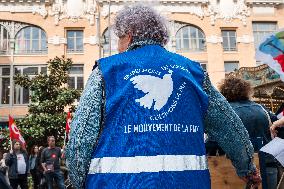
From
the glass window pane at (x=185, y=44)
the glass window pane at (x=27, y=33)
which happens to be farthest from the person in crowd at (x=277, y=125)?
the glass window pane at (x=27, y=33)

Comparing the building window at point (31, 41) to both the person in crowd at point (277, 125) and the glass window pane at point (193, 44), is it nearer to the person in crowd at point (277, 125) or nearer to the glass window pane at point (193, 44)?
the glass window pane at point (193, 44)

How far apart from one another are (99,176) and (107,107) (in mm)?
291

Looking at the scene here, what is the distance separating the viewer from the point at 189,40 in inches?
1053

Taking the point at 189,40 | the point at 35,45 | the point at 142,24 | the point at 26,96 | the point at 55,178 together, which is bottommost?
the point at 55,178

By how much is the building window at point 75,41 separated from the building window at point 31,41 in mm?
1514

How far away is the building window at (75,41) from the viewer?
2566 cm

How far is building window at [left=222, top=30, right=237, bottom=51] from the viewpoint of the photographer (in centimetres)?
2686

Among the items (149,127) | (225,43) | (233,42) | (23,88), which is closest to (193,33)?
(225,43)

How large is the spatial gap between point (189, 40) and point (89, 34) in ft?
21.8

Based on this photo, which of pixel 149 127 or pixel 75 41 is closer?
pixel 149 127

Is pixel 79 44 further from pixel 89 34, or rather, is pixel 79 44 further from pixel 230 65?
pixel 230 65

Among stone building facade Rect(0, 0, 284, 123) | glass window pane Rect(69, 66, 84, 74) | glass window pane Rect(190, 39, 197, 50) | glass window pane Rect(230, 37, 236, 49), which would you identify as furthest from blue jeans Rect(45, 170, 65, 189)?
glass window pane Rect(230, 37, 236, 49)

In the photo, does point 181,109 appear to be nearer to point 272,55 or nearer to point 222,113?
point 222,113

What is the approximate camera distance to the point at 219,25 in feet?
88.5
